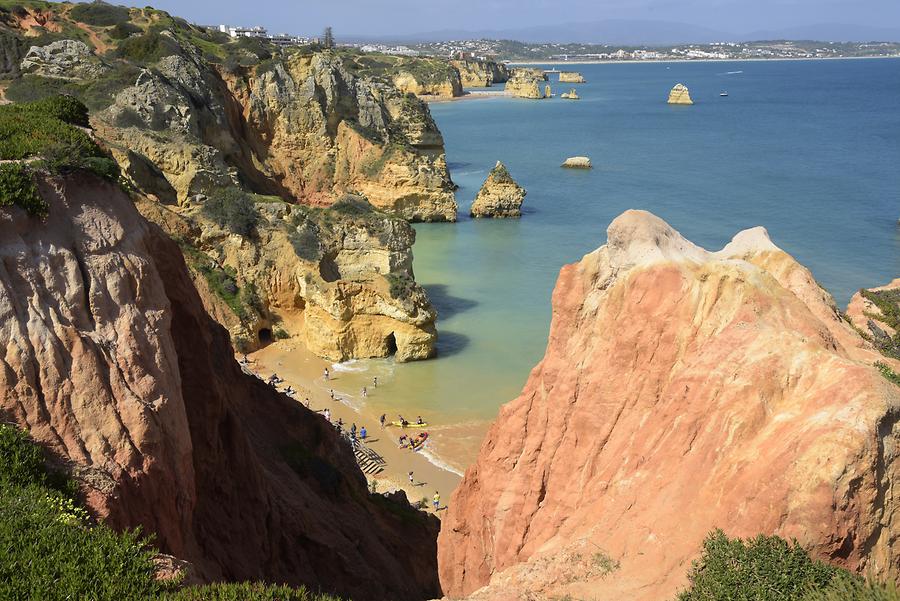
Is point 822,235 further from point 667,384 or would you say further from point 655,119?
point 655,119

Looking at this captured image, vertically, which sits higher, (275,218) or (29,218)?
(29,218)

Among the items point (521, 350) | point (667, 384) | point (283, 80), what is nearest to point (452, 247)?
point (283, 80)

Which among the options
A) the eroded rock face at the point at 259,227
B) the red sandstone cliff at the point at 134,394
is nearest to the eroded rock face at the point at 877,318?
the red sandstone cliff at the point at 134,394

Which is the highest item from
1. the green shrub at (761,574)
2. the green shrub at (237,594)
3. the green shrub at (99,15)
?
the green shrub at (99,15)

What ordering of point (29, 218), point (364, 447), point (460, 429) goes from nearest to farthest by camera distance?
1. point (29, 218)
2. point (364, 447)
3. point (460, 429)

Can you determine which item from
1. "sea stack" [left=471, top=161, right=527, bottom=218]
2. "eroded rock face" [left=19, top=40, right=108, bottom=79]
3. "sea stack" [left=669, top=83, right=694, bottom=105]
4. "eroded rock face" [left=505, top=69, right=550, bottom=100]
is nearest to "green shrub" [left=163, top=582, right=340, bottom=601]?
"eroded rock face" [left=19, top=40, right=108, bottom=79]

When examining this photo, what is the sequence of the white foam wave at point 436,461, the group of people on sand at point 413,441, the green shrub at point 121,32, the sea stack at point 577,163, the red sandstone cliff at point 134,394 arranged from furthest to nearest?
the sea stack at point 577,163, the green shrub at point 121,32, the group of people on sand at point 413,441, the white foam wave at point 436,461, the red sandstone cliff at point 134,394

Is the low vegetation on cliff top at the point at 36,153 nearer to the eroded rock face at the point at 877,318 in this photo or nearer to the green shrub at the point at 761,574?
the green shrub at the point at 761,574
